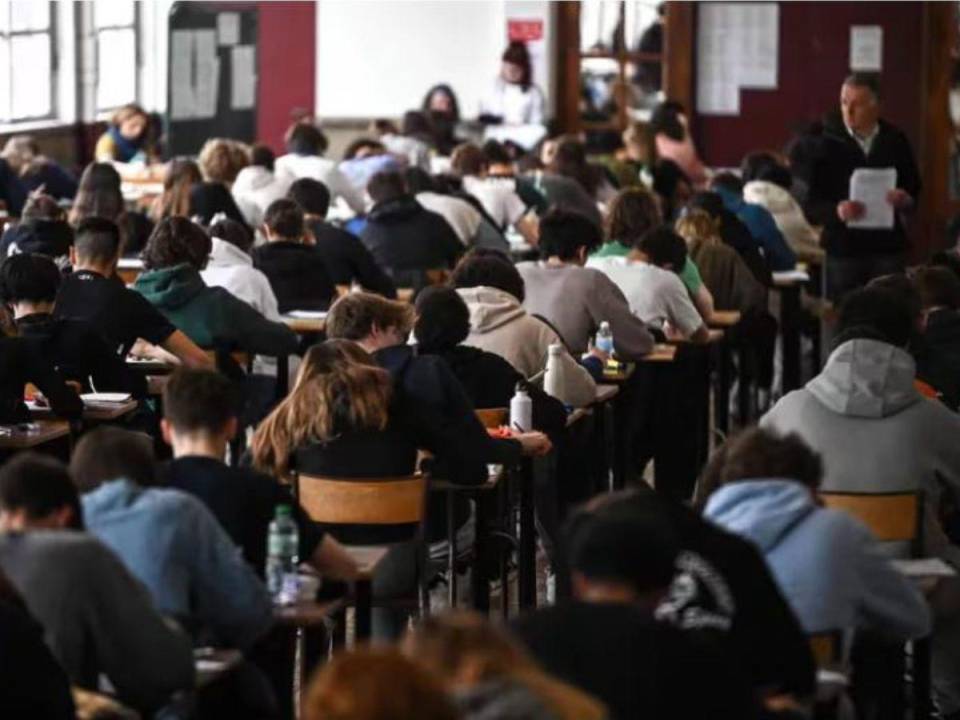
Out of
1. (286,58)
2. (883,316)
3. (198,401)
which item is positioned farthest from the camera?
(286,58)

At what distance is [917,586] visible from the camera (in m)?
5.56

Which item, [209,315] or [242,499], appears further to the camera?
[209,315]

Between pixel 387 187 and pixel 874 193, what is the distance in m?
2.39

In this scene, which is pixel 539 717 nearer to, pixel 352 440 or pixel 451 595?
pixel 352 440

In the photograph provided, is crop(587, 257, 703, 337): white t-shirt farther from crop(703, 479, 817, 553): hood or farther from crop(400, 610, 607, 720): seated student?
crop(400, 610, 607, 720): seated student

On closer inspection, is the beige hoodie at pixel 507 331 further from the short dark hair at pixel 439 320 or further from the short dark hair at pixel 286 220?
→ the short dark hair at pixel 286 220

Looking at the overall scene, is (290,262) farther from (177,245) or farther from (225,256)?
(177,245)

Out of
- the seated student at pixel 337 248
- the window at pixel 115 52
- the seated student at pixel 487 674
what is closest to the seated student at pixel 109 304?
the seated student at pixel 337 248

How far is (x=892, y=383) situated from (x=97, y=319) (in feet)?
11.0

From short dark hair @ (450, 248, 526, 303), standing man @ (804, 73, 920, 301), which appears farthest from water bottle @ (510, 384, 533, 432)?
standing man @ (804, 73, 920, 301)

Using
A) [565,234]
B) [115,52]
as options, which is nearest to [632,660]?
[565,234]

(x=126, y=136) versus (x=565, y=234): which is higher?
(x=126, y=136)

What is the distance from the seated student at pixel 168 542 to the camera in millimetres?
4867

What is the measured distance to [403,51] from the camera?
63.3 feet
